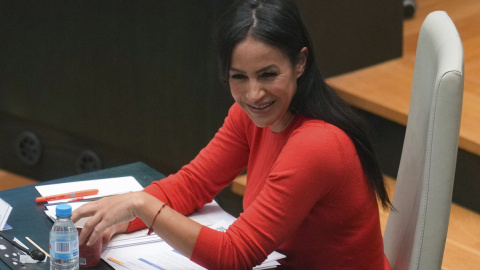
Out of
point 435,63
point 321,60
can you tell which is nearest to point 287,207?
point 435,63

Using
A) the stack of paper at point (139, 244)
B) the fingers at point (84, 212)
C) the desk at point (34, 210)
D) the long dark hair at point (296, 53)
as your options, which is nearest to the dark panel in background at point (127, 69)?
the desk at point (34, 210)

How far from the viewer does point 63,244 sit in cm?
148

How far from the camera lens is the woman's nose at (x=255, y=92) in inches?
62.9

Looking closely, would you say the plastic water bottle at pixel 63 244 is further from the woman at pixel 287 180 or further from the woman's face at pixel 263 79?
the woman's face at pixel 263 79

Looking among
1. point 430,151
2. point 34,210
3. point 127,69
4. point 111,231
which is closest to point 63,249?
point 111,231

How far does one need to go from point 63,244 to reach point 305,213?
47 cm

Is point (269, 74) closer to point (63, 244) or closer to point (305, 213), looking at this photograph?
point (305, 213)

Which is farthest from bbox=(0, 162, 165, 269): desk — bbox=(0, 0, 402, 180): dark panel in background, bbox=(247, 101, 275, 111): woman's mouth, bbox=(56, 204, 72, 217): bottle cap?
bbox=(0, 0, 402, 180): dark panel in background

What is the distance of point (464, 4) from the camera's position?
11.6 feet

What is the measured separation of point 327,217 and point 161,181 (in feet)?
1.59

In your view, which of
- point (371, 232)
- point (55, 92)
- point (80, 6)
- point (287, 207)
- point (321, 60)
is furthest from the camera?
point (55, 92)

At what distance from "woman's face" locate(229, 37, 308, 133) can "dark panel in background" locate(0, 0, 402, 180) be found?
3.49 ft

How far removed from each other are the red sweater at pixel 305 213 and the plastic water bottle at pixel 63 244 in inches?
9.3

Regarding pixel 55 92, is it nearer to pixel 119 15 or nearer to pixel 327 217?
pixel 119 15
